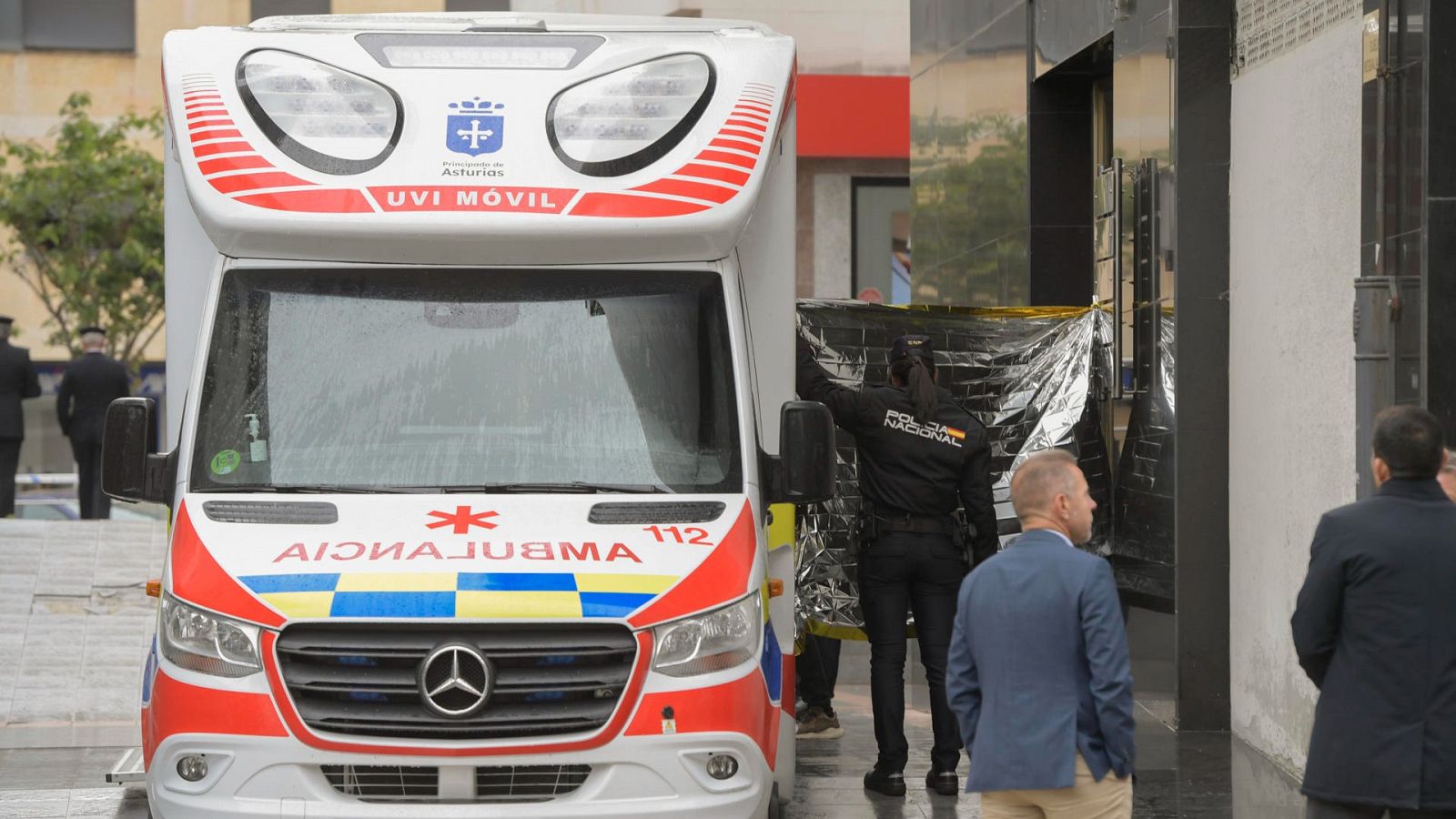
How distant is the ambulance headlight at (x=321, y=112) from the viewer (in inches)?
250

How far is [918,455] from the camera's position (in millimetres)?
8117

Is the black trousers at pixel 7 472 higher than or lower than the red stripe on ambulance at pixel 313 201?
lower

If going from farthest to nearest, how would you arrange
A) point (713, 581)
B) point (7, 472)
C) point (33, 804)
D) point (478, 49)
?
point (7, 472) → point (33, 804) → point (478, 49) → point (713, 581)

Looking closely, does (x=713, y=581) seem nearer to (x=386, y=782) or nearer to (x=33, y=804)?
(x=386, y=782)

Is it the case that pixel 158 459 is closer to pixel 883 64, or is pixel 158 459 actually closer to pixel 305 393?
pixel 305 393

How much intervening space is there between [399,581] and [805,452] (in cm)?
150

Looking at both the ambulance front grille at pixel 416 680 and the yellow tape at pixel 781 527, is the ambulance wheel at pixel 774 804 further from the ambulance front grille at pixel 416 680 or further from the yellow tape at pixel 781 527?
the yellow tape at pixel 781 527

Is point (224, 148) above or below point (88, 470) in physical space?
above

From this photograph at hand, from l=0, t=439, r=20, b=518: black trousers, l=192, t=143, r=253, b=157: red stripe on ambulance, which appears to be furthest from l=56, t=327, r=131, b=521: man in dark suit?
l=192, t=143, r=253, b=157: red stripe on ambulance

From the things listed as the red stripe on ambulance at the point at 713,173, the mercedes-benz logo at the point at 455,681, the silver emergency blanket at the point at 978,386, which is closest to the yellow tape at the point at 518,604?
the mercedes-benz logo at the point at 455,681

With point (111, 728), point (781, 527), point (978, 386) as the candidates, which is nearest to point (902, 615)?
point (781, 527)

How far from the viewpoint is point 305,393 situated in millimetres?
6312

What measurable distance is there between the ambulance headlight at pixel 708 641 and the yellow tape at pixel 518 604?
0.29 m

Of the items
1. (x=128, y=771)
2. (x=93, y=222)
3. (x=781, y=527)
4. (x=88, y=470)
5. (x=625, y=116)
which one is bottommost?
(x=128, y=771)
